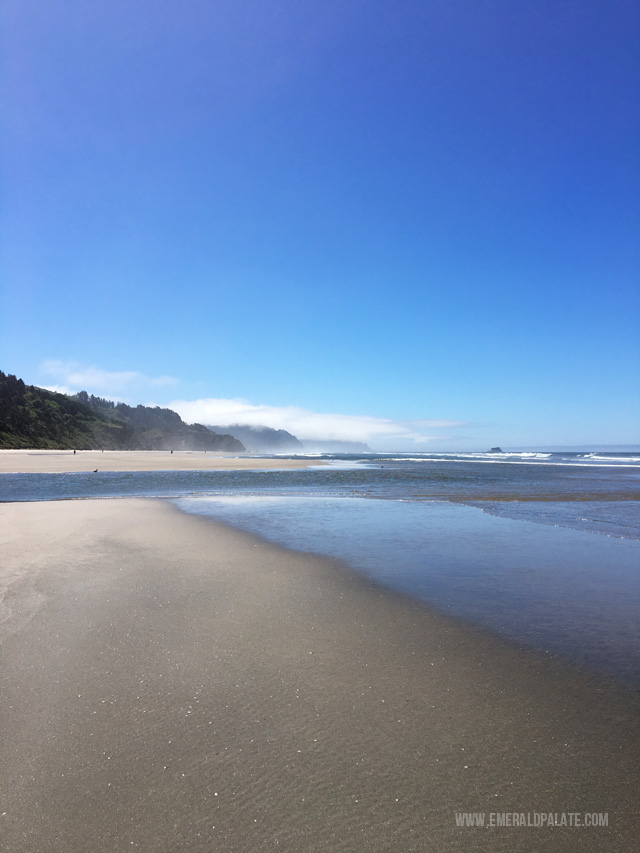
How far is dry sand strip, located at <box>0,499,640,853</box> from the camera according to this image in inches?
103

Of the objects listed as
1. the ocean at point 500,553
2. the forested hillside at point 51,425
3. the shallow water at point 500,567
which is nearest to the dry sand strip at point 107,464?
the ocean at point 500,553

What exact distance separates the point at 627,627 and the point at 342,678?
412 centimetres

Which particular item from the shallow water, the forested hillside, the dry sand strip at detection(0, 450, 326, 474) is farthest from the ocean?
the forested hillside

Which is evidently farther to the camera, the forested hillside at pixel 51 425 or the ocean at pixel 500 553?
the forested hillside at pixel 51 425

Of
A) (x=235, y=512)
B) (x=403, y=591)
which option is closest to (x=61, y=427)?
(x=235, y=512)

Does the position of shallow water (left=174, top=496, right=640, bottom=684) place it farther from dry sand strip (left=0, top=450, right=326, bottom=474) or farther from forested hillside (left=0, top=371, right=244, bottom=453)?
forested hillside (left=0, top=371, right=244, bottom=453)

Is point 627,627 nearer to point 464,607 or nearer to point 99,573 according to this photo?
point 464,607

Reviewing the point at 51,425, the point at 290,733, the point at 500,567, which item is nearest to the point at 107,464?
the point at 500,567

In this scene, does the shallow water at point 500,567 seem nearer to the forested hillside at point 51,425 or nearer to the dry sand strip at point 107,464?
the dry sand strip at point 107,464

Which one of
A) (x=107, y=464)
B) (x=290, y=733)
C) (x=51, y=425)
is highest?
(x=51, y=425)

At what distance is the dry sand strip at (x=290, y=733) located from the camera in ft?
8.58

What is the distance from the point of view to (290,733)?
346 cm

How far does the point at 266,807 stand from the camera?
9.05ft

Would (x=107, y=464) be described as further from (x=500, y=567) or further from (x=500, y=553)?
(x=500, y=567)
